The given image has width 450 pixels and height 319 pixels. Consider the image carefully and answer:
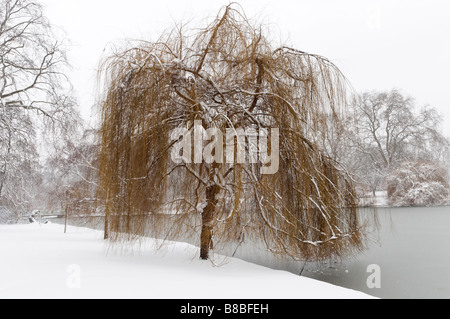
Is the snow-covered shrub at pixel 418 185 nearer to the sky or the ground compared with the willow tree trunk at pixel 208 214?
nearer to the sky

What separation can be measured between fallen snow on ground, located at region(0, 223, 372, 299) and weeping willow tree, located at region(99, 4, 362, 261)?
44 cm

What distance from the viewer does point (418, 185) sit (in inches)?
857

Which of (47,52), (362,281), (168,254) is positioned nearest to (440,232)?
(362,281)

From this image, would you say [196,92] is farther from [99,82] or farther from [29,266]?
[29,266]

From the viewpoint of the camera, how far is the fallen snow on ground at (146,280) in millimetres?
3432

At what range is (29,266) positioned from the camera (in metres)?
4.57

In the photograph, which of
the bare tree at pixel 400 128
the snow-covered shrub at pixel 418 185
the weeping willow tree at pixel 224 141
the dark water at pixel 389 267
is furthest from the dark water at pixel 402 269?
the bare tree at pixel 400 128

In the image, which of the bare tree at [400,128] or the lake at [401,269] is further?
the bare tree at [400,128]

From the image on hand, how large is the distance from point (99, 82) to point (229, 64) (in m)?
2.01

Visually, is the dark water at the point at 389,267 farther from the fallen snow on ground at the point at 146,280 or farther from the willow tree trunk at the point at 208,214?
the fallen snow on ground at the point at 146,280

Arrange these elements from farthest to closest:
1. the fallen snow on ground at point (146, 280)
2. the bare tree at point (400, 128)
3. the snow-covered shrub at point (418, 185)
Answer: the bare tree at point (400, 128), the snow-covered shrub at point (418, 185), the fallen snow on ground at point (146, 280)

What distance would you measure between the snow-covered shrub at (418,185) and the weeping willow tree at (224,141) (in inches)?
734

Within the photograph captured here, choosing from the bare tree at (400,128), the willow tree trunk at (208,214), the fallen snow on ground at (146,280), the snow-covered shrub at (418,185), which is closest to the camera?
the fallen snow on ground at (146,280)

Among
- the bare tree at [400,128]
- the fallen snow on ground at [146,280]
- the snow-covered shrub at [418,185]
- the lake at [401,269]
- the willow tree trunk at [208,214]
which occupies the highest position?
the bare tree at [400,128]
